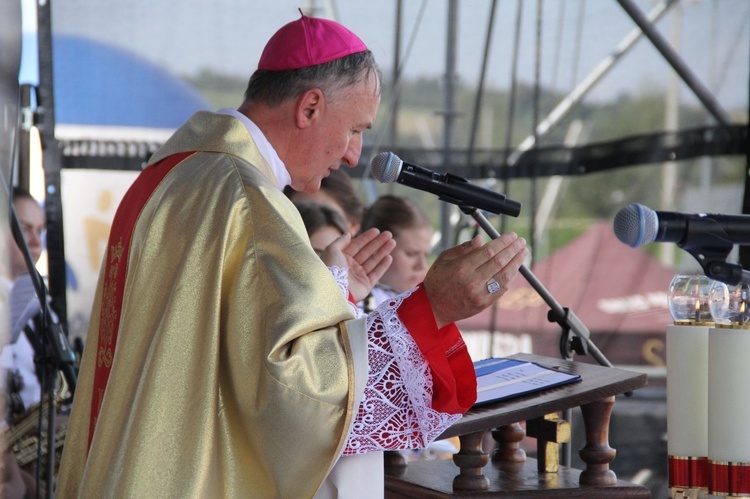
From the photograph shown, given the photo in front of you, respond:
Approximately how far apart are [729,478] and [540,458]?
1.93 ft

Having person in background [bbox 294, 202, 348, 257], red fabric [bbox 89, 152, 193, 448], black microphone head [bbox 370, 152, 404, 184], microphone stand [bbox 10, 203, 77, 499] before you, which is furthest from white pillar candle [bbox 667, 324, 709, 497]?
person in background [bbox 294, 202, 348, 257]

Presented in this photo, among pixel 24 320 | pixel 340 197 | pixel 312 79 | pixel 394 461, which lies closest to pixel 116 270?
pixel 312 79

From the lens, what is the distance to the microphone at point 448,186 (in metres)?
1.80

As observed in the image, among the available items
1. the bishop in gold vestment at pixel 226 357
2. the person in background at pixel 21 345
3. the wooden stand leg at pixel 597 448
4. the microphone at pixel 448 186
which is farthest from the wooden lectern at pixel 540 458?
A: the person in background at pixel 21 345

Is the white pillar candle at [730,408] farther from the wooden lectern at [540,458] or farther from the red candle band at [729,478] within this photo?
the wooden lectern at [540,458]

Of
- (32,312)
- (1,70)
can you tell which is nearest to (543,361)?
(1,70)

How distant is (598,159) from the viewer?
4113 mm

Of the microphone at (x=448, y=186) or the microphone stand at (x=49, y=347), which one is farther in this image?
the microphone stand at (x=49, y=347)

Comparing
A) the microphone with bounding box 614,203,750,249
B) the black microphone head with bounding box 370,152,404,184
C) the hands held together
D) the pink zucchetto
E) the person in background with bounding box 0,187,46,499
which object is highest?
the pink zucchetto

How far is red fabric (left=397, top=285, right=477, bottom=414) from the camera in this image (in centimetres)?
161

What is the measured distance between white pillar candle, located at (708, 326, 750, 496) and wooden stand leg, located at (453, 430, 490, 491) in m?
0.46

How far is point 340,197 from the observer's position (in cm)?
376

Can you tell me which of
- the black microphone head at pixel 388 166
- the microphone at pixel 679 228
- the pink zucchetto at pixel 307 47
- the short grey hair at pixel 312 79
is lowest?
the microphone at pixel 679 228

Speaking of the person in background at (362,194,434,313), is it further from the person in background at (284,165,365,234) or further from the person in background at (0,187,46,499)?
the person in background at (0,187,46,499)
